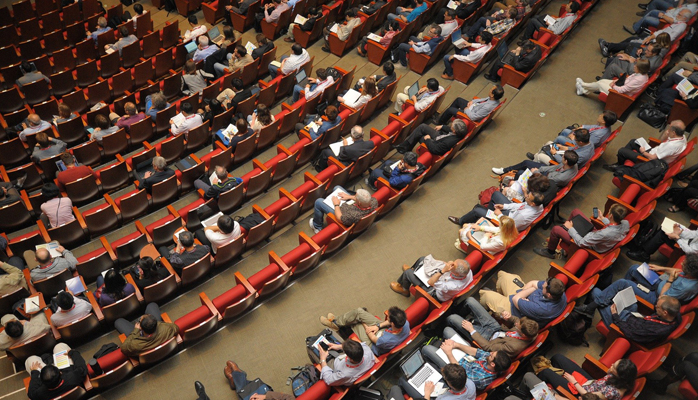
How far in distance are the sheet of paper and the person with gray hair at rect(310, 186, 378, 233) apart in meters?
2.33

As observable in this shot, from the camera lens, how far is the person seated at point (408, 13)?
7.92m

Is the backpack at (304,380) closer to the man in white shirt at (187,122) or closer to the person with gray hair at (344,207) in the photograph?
the person with gray hair at (344,207)

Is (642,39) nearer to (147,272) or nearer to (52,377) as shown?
(147,272)

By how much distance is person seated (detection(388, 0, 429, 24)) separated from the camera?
26.0 ft

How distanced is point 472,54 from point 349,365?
15.6 ft

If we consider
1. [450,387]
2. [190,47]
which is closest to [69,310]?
[450,387]

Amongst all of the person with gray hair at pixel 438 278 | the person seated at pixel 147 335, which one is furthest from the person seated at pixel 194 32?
the person with gray hair at pixel 438 278

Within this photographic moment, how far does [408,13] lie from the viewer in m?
8.17

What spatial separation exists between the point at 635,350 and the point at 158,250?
447cm

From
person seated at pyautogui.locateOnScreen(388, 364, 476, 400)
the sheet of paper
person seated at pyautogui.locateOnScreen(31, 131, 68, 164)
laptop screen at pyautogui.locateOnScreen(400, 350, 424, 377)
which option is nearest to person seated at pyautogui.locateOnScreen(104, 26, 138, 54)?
person seated at pyautogui.locateOnScreen(31, 131, 68, 164)

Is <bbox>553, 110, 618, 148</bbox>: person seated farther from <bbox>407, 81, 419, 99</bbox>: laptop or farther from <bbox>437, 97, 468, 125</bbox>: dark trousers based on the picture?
<bbox>407, 81, 419, 99</bbox>: laptop

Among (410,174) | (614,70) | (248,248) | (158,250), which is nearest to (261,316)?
(248,248)

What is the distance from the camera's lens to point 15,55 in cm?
693

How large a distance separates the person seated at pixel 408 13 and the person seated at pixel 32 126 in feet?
16.7
